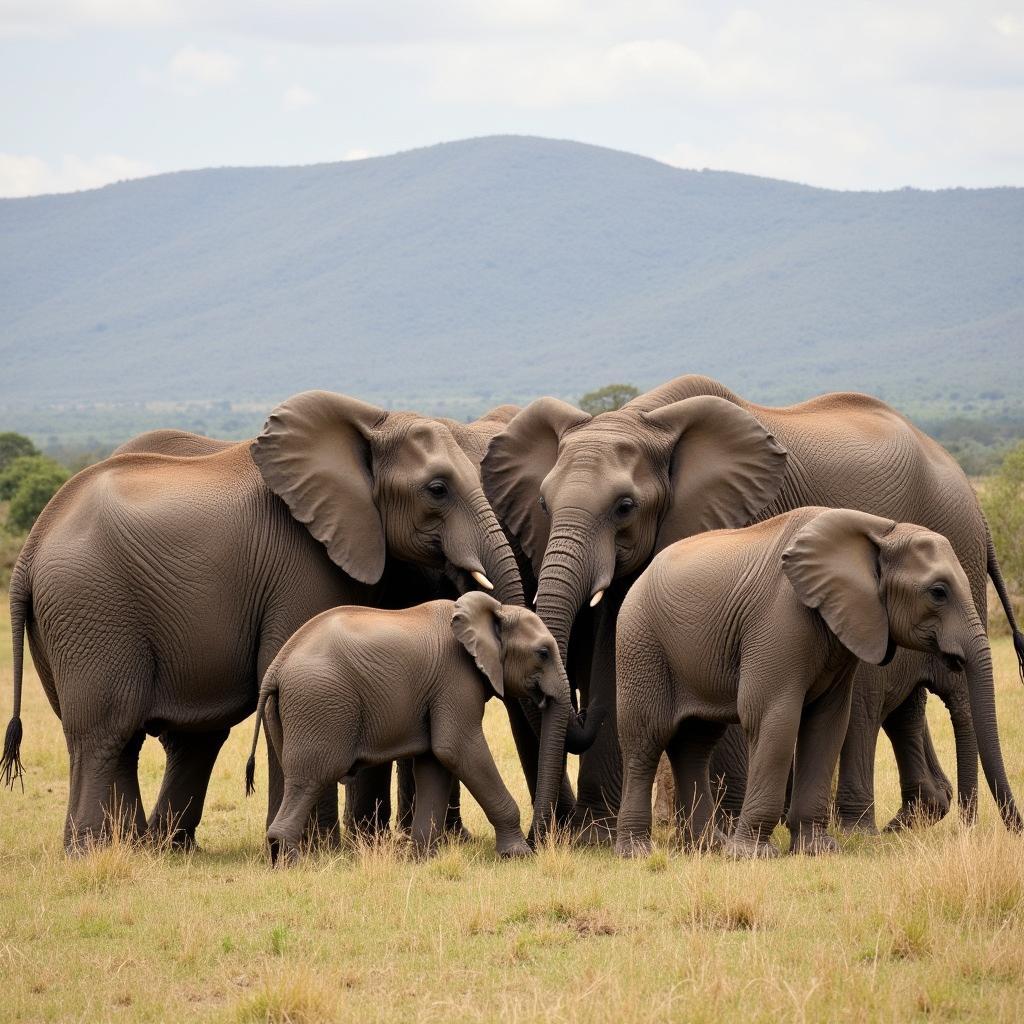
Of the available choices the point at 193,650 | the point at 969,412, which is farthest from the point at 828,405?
the point at 969,412

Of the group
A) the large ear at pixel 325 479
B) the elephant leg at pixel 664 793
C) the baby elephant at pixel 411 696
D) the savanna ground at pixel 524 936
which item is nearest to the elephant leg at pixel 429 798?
the baby elephant at pixel 411 696

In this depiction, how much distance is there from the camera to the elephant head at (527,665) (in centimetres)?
1071

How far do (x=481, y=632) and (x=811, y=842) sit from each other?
2244 millimetres

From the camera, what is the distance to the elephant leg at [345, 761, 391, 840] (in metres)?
12.2

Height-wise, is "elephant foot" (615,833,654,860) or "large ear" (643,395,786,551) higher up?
"large ear" (643,395,786,551)

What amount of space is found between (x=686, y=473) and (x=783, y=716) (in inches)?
94.3

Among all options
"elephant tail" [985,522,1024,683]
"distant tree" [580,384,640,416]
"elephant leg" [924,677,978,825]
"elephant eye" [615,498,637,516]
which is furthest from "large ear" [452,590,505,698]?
"distant tree" [580,384,640,416]

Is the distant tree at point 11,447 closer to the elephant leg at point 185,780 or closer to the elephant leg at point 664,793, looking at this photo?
the elephant leg at point 185,780

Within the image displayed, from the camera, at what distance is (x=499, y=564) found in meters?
11.7

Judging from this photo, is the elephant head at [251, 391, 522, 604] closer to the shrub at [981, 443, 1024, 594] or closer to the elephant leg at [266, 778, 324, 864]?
the elephant leg at [266, 778, 324, 864]

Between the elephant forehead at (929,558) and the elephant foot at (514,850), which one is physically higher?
the elephant forehead at (929,558)

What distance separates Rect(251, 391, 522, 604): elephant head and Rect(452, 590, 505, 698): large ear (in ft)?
2.09

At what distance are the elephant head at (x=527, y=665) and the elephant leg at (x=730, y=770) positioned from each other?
1.06 metres

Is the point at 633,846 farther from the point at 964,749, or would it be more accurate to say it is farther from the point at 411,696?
the point at 964,749
